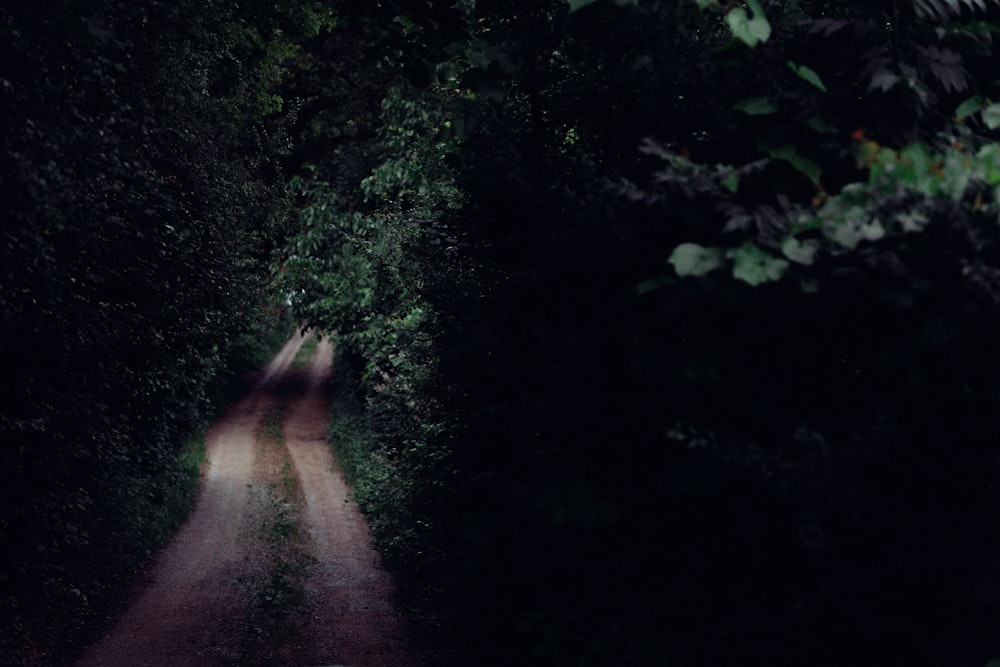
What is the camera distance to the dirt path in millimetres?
10094

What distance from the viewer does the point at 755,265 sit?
3623 mm

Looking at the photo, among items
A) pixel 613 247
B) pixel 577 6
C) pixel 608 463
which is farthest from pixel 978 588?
pixel 577 6

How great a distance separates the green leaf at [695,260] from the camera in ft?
12.3

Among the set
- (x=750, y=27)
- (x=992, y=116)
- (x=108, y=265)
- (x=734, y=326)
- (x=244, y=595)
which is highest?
(x=108, y=265)

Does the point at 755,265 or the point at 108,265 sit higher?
the point at 108,265

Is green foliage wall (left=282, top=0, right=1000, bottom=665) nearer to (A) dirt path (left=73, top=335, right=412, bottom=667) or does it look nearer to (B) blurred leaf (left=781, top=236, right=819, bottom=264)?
(B) blurred leaf (left=781, top=236, right=819, bottom=264)

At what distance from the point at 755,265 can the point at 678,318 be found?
2.97ft

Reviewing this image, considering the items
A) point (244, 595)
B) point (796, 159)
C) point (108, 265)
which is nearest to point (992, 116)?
point (796, 159)

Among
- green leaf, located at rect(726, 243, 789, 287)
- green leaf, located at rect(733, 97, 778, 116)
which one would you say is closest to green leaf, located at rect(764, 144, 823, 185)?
green leaf, located at rect(733, 97, 778, 116)

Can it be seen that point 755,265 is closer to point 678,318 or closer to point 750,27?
point 678,318

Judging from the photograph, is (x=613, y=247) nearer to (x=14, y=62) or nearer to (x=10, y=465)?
(x=14, y=62)

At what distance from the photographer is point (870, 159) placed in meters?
3.77

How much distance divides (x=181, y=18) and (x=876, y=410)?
34.2 ft

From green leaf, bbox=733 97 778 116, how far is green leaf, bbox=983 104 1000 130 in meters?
0.93
